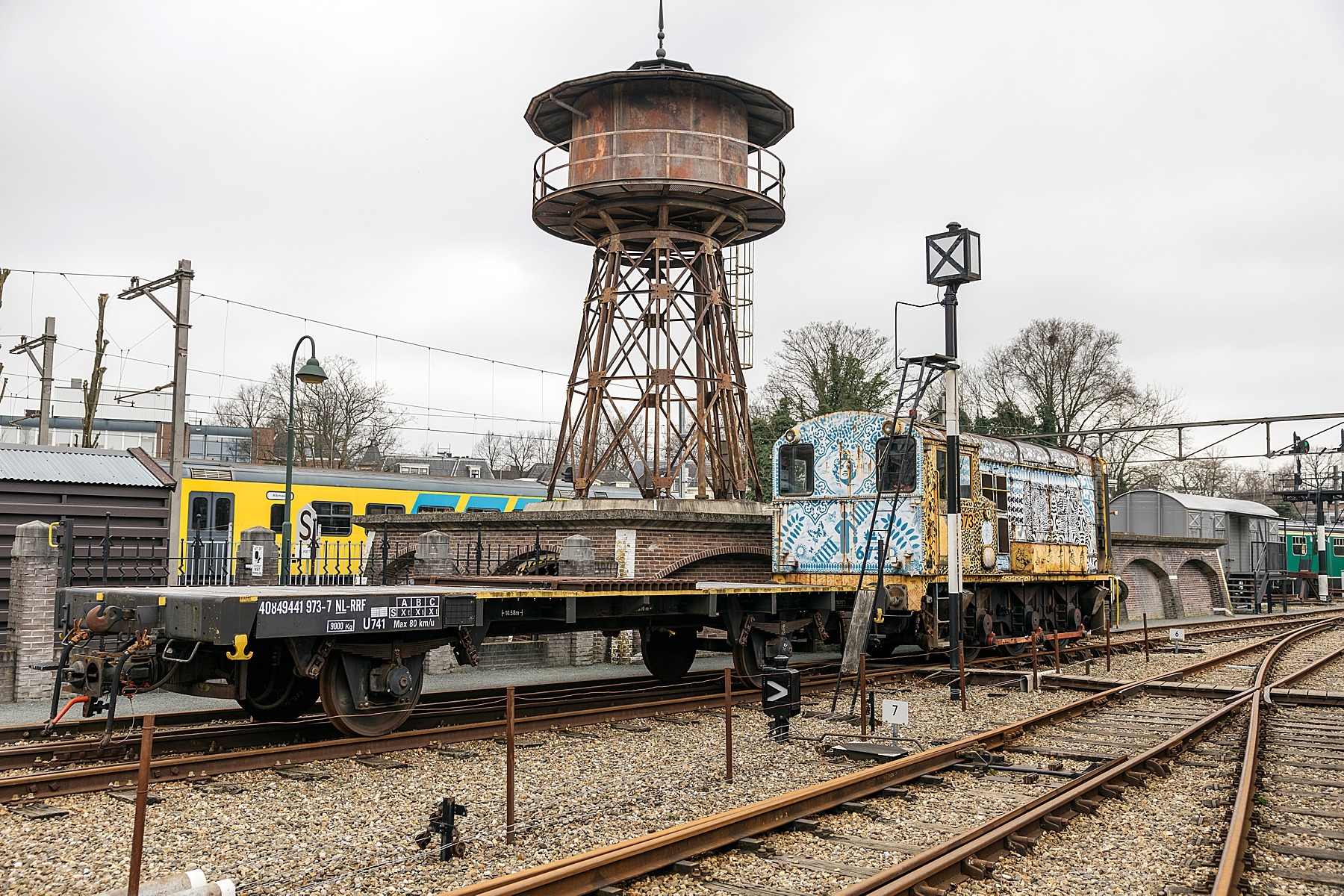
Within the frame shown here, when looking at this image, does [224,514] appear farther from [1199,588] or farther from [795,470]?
[1199,588]

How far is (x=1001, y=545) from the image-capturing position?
17219mm

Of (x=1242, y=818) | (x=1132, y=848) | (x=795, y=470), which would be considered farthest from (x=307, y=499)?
(x=1242, y=818)

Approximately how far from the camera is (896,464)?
15641 millimetres

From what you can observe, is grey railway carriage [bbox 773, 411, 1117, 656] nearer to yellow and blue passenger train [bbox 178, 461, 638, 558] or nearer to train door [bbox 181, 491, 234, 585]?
yellow and blue passenger train [bbox 178, 461, 638, 558]

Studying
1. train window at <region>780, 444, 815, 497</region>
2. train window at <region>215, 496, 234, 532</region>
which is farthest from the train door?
train window at <region>780, 444, 815, 497</region>

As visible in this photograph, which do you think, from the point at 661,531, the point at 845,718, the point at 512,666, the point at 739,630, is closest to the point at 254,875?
the point at 845,718

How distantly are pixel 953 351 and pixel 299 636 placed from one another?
30.3 ft

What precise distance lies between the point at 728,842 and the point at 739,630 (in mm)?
6473

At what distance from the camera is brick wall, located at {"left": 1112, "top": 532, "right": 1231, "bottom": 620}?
3112cm

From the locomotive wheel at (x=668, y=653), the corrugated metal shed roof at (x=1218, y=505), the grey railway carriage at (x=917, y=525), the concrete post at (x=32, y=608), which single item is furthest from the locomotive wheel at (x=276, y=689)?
the corrugated metal shed roof at (x=1218, y=505)

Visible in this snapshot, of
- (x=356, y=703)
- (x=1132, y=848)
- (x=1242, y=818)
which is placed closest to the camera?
(x=1132, y=848)

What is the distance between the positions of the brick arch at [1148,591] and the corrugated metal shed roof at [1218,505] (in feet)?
26.2

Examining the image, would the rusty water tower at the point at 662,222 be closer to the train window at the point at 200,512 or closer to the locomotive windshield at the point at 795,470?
the locomotive windshield at the point at 795,470

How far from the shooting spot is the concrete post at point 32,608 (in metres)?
12.7
